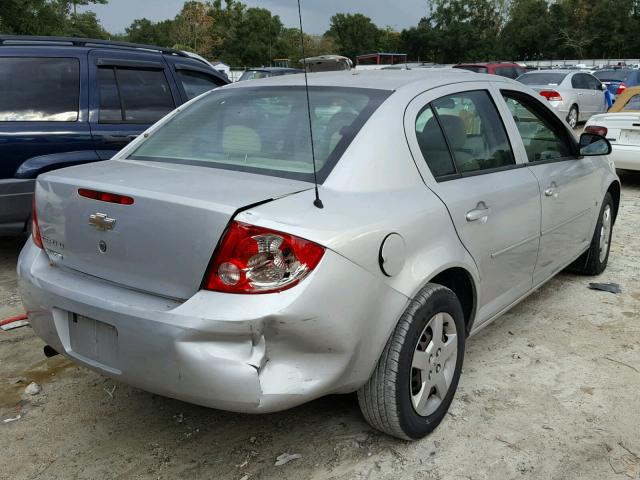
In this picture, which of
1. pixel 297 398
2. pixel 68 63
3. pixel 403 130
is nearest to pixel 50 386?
pixel 297 398

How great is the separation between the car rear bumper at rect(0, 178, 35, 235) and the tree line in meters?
48.5

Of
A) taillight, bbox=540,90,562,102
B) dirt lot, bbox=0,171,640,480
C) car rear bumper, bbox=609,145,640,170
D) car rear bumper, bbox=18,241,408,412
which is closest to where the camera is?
Answer: car rear bumper, bbox=18,241,408,412

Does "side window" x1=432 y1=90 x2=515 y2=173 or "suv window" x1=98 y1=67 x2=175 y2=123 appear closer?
"side window" x1=432 y1=90 x2=515 y2=173

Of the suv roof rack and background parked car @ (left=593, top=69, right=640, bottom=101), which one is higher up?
the suv roof rack

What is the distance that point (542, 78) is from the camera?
15.8 meters

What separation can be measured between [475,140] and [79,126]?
330 centimetres

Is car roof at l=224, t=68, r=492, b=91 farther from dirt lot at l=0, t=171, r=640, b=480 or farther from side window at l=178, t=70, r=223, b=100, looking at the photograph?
side window at l=178, t=70, r=223, b=100

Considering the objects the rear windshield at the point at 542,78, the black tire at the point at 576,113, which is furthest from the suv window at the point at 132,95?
the rear windshield at the point at 542,78

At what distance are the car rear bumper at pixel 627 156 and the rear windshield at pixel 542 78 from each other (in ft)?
24.6

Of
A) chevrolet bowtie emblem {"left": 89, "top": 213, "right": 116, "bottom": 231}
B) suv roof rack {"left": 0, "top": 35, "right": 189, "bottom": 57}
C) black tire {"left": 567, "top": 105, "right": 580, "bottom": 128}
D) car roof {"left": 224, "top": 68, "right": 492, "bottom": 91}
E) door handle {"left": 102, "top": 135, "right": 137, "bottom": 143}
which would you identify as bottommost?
black tire {"left": 567, "top": 105, "right": 580, "bottom": 128}

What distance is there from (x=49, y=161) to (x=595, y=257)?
4.28 metres

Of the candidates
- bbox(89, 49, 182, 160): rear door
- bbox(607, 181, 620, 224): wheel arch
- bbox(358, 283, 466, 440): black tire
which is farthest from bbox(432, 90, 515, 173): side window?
bbox(89, 49, 182, 160): rear door

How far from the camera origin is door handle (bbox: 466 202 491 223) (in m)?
2.97

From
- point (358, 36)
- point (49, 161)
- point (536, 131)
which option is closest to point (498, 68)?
point (536, 131)
